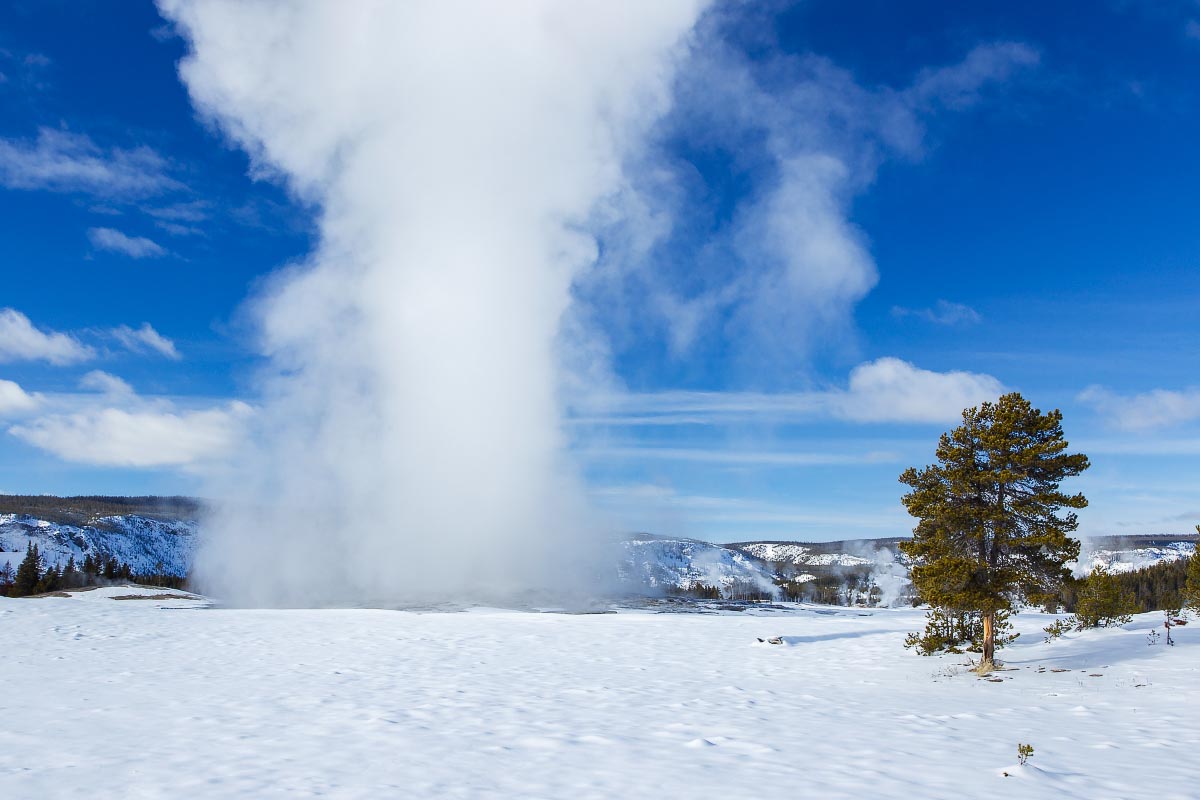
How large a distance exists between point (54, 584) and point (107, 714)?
11712cm

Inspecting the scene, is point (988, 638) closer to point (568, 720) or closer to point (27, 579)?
point (568, 720)

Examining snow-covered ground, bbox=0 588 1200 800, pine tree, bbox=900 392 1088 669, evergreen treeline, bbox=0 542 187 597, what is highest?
pine tree, bbox=900 392 1088 669

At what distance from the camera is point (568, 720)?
1469 cm

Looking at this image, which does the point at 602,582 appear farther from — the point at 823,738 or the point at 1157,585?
the point at 823,738

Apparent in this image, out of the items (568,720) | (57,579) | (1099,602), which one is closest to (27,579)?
(57,579)

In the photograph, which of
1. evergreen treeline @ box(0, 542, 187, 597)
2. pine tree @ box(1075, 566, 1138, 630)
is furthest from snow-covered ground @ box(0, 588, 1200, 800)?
evergreen treeline @ box(0, 542, 187, 597)

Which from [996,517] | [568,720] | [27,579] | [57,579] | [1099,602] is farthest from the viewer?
[57,579]

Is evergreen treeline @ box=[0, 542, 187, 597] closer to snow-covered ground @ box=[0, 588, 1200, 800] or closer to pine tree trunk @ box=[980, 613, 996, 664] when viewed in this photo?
snow-covered ground @ box=[0, 588, 1200, 800]

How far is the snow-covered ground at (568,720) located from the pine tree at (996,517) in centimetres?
281

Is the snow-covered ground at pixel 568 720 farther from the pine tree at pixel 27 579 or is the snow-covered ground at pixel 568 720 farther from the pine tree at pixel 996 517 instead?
the pine tree at pixel 27 579

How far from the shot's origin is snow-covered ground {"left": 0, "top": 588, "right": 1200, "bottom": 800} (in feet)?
32.9

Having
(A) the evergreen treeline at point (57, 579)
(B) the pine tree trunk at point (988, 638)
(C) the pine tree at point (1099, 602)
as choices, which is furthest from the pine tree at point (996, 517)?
(A) the evergreen treeline at point (57, 579)

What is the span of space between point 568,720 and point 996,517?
1735 cm

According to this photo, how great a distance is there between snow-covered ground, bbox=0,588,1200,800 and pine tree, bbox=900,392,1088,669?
9.23 feet
